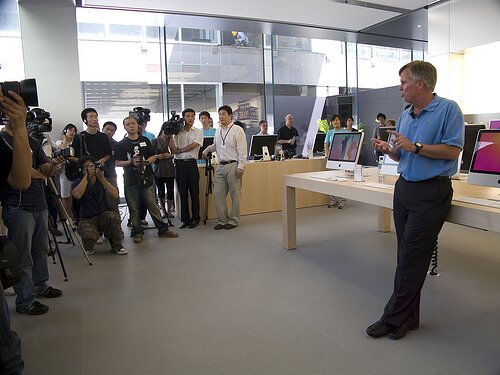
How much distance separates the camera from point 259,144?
252 inches

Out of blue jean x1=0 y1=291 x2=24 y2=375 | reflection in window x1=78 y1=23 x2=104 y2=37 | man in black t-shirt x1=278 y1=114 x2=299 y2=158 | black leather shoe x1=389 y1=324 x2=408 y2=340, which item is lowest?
black leather shoe x1=389 y1=324 x2=408 y2=340

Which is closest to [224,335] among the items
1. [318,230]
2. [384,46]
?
[318,230]

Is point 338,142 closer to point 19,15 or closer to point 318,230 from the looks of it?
point 318,230

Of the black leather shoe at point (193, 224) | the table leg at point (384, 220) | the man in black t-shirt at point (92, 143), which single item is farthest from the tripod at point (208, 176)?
the table leg at point (384, 220)

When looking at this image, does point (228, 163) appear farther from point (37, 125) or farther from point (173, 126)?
point (37, 125)

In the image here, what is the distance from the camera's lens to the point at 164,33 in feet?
26.4

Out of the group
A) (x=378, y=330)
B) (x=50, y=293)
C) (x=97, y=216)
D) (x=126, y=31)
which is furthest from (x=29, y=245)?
(x=126, y=31)

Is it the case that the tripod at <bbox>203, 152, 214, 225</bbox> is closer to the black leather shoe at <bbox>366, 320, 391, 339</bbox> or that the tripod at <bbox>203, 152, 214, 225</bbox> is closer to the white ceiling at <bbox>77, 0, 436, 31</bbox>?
the white ceiling at <bbox>77, 0, 436, 31</bbox>

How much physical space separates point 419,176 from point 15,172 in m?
2.08

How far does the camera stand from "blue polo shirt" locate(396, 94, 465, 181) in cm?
216

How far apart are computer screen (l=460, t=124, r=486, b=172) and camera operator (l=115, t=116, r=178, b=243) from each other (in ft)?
10.5

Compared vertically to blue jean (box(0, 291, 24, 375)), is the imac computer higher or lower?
higher

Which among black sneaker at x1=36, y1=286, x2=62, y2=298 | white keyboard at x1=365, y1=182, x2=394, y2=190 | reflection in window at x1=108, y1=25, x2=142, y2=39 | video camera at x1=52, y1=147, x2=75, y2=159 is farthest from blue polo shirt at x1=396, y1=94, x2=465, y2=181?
reflection in window at x1=108, y1=25, x2=142, y2=39

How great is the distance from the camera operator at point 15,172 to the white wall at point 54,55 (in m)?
5.03
